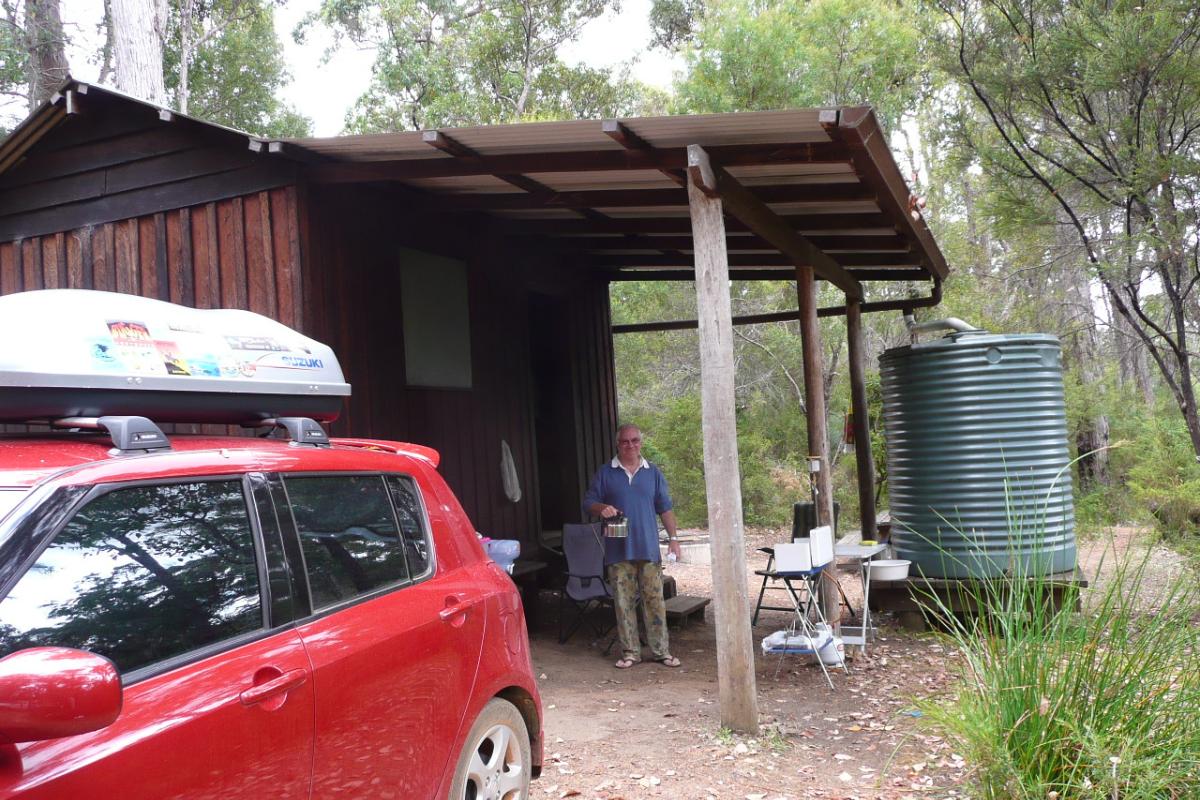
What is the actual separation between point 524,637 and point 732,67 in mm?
15300

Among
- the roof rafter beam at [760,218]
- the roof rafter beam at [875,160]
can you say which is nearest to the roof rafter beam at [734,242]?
the roof rafter beam at [760,218]

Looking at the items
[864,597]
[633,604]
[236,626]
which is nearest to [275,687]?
[236,626]

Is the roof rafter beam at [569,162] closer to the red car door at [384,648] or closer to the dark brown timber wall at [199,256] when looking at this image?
the dark brown timber wall at [199,256]

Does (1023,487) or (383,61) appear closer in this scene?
(1023,487)

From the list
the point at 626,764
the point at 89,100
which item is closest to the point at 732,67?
the point at 89,100

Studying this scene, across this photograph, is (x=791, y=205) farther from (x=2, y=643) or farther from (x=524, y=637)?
(x=2, y=643)

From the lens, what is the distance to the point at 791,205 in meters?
7.11

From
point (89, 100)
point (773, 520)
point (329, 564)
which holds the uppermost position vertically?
point (89, 100)

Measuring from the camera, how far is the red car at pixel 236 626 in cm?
184

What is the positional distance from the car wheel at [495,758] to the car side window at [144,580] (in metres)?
1.03

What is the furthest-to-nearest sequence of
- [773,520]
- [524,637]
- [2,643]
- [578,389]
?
[773,520], [578,389], [524,637], [2,643]

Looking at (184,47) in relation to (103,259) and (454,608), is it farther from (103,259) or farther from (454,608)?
(454,608)

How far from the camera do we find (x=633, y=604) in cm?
714

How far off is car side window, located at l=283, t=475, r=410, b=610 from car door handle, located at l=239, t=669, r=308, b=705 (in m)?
0.26
